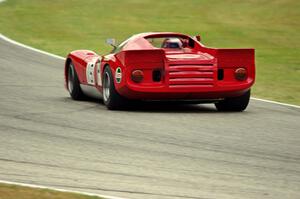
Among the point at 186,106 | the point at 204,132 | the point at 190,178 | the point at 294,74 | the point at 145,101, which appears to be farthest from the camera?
the point at 294,74

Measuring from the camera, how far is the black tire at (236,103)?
45.0ft

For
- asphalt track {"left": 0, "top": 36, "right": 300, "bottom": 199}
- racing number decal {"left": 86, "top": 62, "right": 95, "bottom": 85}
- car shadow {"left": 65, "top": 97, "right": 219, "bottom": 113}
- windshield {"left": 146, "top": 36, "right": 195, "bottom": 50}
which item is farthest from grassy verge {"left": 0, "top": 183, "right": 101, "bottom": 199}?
racing number decal {"left": 86, "top": 62, "right": 95, "bottom": 85}

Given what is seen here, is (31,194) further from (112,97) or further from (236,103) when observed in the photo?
(236,103)

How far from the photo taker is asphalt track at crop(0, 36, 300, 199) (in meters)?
7.78

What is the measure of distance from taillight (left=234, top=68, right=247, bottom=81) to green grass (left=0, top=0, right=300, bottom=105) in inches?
217

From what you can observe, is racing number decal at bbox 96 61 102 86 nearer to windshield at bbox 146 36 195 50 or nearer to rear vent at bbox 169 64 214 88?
windshield at bbox 146 36 195 50

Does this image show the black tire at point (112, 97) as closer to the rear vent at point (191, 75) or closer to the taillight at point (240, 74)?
the rear vent at point (191, 75)

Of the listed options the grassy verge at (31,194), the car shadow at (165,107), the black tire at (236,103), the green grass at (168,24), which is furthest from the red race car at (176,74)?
the grassy verge at (31,194)

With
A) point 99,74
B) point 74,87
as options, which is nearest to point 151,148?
point 99,74

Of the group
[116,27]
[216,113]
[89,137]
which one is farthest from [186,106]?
[116,27]

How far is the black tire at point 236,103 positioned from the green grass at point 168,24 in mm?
5158

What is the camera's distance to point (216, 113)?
13.4 m

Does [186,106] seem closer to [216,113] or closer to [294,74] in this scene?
[216,113]

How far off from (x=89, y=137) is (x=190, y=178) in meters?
2.48
